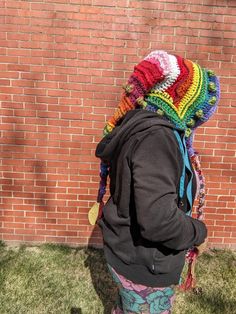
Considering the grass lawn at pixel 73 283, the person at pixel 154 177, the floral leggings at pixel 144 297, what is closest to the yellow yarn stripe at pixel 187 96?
the person at pixel 154 177

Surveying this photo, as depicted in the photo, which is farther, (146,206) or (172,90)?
(172,90)

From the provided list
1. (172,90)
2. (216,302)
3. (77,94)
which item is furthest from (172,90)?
(216,302)

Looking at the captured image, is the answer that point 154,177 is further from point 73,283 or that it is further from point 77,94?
point 73,283

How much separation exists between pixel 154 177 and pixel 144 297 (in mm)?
674

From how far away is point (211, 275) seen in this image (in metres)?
3.73

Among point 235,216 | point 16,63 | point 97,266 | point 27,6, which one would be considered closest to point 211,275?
point 235,216

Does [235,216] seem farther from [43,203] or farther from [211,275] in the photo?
[43,203]

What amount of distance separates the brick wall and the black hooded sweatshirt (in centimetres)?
183

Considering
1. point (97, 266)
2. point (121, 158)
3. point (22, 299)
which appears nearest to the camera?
point (121, 158)

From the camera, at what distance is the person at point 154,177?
156 cm

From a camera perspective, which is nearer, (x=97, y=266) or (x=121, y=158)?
(x=121, y=158)

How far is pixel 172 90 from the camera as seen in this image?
1.75 m

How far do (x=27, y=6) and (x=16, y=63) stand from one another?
1.67ft

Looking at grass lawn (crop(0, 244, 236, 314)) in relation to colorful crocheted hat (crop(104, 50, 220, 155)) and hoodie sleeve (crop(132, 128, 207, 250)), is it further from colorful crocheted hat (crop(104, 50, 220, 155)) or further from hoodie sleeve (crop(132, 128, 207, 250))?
colorful crocheted hat (crop(104, 50, 220, 155))
